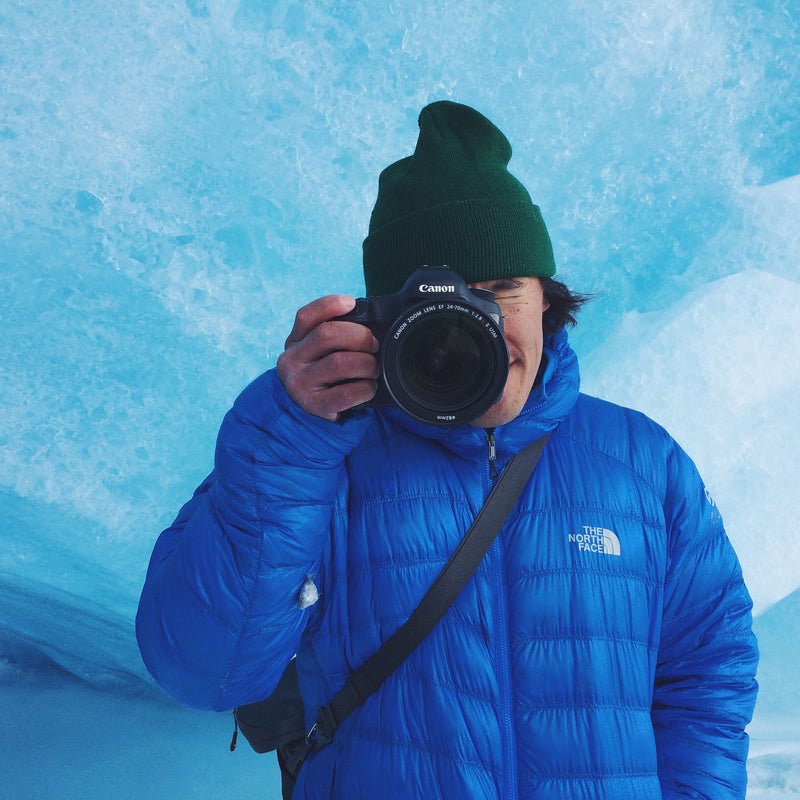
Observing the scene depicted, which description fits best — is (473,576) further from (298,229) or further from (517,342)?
(298,229)

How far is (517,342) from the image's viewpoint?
0.88 m

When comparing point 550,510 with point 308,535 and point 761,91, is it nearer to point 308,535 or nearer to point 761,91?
point 308,535

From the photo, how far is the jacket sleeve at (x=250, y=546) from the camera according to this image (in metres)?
0.77

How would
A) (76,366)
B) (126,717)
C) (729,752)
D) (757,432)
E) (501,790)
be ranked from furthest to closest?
(757,432)
(76,366)
(126,717)
(729,752)
(501,790)

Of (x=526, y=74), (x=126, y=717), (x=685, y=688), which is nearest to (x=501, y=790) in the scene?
(x=685, y=688)

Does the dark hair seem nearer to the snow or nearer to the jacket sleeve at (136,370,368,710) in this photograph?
the jacket sleeve at (136,370,368,710)

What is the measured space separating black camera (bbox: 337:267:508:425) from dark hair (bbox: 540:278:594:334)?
26cm

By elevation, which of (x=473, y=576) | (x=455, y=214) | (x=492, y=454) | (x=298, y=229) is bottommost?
(x=473, y=576)

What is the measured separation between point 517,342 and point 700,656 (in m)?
0.39

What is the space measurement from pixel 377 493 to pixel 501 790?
0.29 metres

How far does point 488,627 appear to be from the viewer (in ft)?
2.64

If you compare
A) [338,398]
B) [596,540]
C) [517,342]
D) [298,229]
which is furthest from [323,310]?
[298,229]

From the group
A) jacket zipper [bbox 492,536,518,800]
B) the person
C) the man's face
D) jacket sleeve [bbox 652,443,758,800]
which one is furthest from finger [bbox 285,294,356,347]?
jacket sleeve [bbox 652,443,758,800]

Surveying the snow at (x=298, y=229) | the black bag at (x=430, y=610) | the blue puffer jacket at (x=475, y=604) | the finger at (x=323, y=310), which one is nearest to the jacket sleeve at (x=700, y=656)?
the blue puffer jacket at (x=475, y=604)
